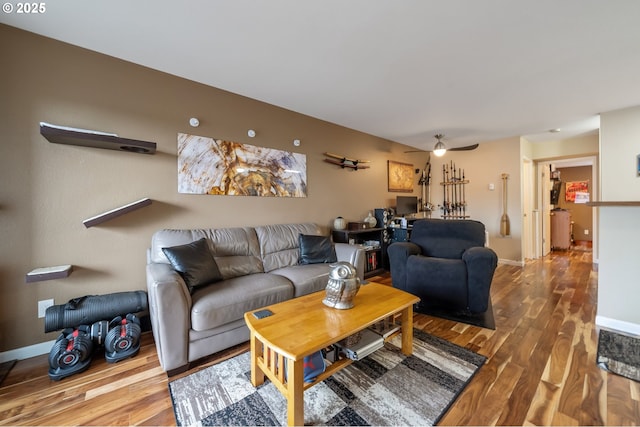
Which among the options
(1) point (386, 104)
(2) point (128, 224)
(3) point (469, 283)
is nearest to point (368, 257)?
(3) point (469, 283)

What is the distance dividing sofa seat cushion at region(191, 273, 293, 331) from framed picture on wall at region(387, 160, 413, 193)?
333 centimetres

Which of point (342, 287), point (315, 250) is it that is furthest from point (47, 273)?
point (315, 250)

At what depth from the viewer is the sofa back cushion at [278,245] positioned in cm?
271

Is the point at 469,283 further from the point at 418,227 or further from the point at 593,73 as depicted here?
the point at 593,73

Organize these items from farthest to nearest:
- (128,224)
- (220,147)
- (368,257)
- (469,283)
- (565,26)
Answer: (368,257), (220,147), (469,283), (128,224), (565,26)

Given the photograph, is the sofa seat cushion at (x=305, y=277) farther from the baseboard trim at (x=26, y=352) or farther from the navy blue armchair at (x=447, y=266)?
the baseboard trim at (x=26, y=352)

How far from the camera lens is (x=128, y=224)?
217 centimetres

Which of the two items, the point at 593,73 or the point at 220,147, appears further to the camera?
the point at 220,147

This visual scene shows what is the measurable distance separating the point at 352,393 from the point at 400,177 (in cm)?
423

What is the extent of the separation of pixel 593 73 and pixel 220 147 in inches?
142

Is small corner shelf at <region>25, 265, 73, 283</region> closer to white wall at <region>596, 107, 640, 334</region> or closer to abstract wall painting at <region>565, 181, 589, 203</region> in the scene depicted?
white wall at <region>596, 107, 640, 334</region>

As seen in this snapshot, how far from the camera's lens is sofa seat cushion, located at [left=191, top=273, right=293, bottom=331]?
5.60ft

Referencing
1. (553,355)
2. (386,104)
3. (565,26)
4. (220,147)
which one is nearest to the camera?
(565,26)

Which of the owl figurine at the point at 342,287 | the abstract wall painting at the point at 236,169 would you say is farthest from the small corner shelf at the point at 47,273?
the owl figurine at the point at 342,287
